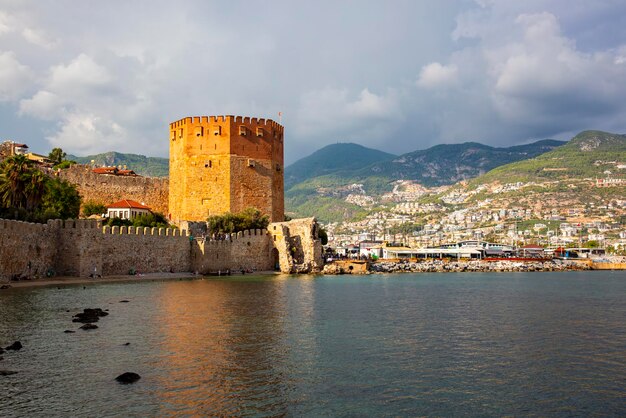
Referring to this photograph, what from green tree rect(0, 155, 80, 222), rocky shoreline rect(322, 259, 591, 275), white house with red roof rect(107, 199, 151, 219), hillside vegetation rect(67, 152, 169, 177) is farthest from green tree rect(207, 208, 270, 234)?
hillside vegetation rect(67, 152, 169, 177)

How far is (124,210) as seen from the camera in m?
37.9

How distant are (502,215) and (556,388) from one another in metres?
119

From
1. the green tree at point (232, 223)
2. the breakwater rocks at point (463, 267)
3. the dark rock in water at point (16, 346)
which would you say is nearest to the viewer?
the dark rock in water at point (16, 346)

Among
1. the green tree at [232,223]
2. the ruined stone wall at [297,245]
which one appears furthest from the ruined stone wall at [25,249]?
the ruined stone wall at [297,245]

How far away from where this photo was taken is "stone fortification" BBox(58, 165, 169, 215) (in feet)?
129

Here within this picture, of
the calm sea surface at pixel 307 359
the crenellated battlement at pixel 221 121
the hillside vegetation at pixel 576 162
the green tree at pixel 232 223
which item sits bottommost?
the calm sea surface at pixel 307 359

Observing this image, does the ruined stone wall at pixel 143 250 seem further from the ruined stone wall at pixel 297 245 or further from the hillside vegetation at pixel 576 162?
the hillside vegetation at pixel 576 162

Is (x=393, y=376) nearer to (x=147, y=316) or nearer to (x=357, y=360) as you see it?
(x=357, y=360)

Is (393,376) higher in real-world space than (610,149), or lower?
lower

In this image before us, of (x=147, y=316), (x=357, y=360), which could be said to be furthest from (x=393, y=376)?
(x=147, y=316)

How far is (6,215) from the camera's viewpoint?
26.0 m

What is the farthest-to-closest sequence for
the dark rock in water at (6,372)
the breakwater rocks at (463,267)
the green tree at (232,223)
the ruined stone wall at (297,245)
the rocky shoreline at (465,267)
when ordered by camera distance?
the breakwater rocks at (463,267) < the rocky shoreline at (465,267) < the ruined stone wall at (297,245) < the green tree at (232,223) < the dark rock in water at (6,372)

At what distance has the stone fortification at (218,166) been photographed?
132ft

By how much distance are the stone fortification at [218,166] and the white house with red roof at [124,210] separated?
8.71ft
